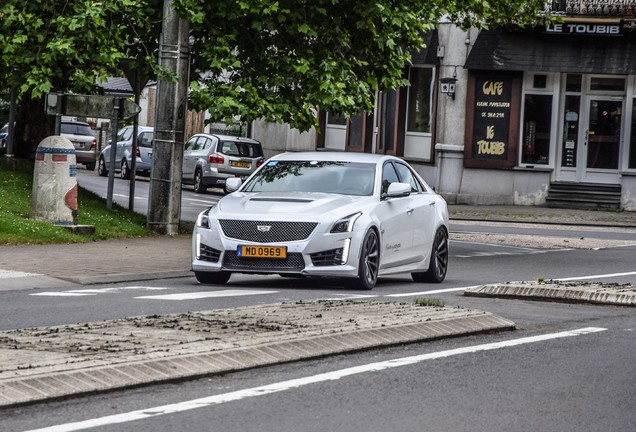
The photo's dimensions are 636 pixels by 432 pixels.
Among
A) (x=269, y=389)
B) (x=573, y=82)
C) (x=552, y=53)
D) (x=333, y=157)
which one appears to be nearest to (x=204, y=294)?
(x=333, y=157)

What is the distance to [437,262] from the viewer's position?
699 inches

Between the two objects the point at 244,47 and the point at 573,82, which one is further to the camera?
the point at 573,82

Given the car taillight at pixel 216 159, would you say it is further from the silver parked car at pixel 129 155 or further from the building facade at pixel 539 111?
the building facade at pixel 539 111

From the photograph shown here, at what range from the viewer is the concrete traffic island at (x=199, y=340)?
7629 millimetres

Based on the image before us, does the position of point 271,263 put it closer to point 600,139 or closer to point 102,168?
point 600,139

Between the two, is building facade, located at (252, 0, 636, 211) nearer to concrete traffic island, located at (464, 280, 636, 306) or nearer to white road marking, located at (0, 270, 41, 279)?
white road marking, located at (0, 270, 41, 279)

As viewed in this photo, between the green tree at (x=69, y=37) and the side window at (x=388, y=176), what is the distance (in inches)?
301

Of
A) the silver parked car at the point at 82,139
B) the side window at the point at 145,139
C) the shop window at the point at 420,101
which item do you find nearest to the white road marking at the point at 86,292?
the shop window at the point at 420,101

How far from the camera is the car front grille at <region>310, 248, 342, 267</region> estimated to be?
15.3 metres

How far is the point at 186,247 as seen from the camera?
71.9ft

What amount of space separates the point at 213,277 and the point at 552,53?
90.6 feet

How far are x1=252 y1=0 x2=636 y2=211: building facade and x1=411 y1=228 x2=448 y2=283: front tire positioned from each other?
78.6ft

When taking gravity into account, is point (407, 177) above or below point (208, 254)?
above

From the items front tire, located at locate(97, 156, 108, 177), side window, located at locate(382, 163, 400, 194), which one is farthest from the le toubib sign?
side window, located at locate(382, 163, 400, 194)
